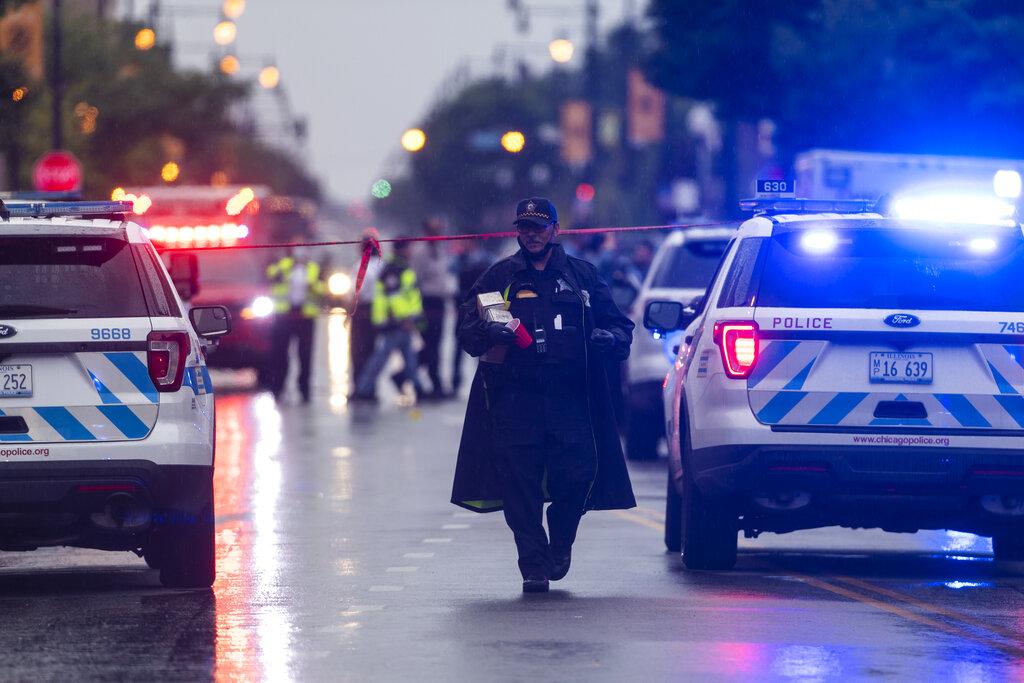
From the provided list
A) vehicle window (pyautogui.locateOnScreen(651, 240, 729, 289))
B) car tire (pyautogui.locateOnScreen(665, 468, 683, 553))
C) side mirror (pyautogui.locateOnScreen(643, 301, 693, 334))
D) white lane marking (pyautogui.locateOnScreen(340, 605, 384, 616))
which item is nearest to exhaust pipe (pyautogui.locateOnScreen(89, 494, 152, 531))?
white lane marking (pyautogui.locateOnScreen(340, 605, 384, 616))

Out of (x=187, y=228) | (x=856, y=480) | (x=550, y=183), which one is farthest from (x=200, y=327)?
(x=550, y=183)

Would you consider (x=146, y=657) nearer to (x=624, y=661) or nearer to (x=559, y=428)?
(x=624, y=661)

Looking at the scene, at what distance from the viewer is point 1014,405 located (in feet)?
35.5

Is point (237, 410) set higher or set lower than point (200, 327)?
lower

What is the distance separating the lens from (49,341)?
1023cm

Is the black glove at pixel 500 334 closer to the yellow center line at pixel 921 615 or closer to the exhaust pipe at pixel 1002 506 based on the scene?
the yellow center line at pixel 921 615

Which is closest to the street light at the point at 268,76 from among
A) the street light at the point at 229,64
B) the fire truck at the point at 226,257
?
the street light at the point at 229,64

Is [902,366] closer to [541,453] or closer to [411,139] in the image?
[541,453]

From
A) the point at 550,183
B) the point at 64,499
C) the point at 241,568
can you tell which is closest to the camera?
the point at 64,499

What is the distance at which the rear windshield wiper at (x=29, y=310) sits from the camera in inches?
403

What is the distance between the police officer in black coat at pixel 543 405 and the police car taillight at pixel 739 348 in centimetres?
47

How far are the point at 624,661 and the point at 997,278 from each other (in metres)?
3.34

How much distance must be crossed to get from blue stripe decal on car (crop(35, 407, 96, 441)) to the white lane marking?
4.39 feet

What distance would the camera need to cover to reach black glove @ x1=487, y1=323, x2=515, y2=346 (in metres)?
10.5
